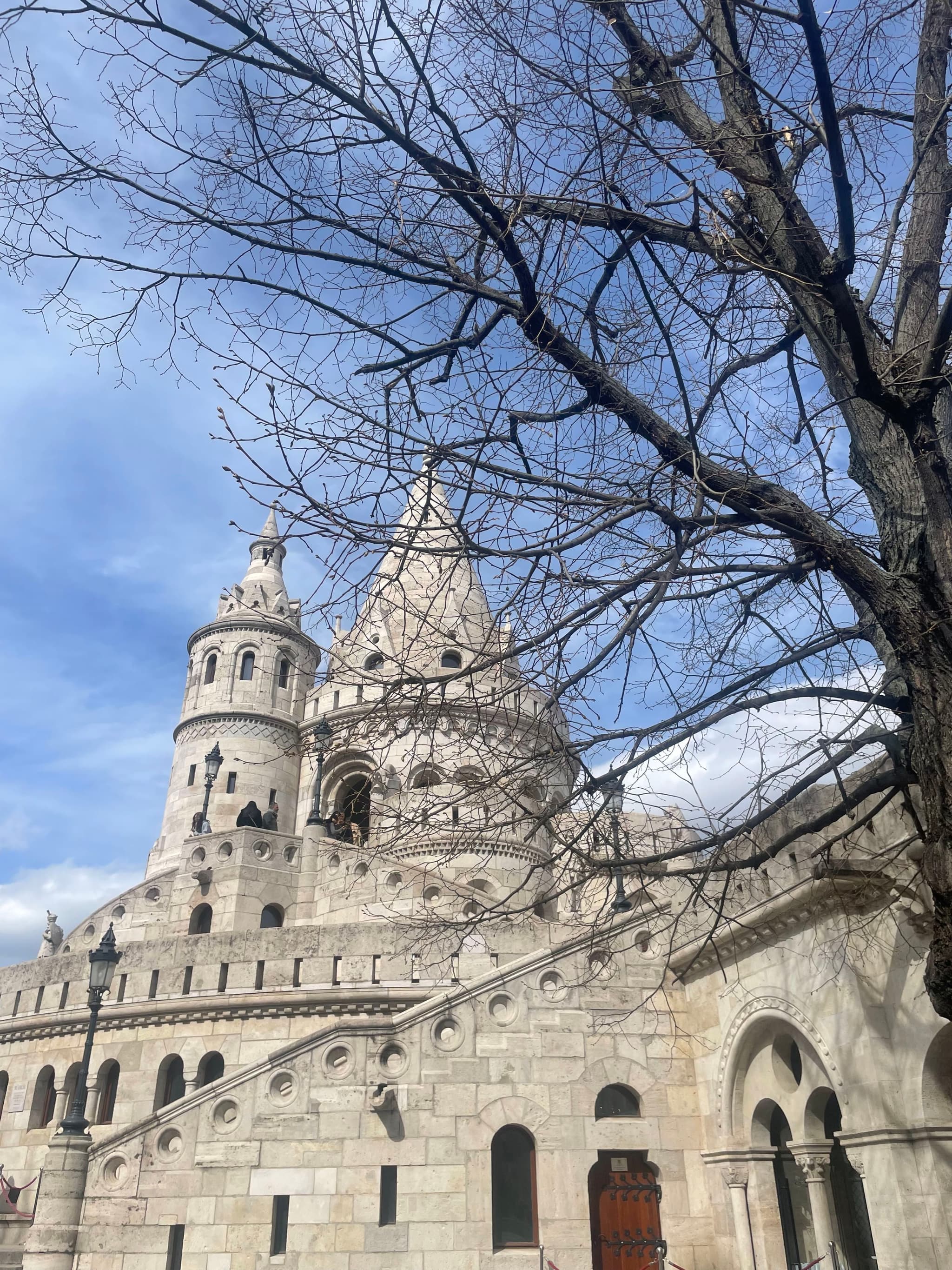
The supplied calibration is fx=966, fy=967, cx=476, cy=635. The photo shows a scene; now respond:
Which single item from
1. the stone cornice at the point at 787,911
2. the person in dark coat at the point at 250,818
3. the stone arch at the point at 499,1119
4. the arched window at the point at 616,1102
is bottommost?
the stone arch at the point at 499,1119

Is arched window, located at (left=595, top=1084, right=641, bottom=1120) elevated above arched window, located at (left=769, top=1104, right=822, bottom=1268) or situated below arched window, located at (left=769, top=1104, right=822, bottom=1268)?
above

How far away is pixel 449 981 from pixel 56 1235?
7.75 m

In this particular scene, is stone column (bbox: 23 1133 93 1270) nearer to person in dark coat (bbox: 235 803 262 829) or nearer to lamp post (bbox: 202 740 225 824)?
person in dark coat (bbox: 235 803 262 829)

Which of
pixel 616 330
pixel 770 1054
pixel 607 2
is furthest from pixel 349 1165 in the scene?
pixel 607 2

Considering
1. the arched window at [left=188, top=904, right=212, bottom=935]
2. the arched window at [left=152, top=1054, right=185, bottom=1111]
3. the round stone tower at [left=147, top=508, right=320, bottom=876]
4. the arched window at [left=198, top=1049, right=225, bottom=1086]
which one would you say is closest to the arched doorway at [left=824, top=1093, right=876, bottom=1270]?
the arched window at [left=198, top=1049, right=225, bottom=1086]

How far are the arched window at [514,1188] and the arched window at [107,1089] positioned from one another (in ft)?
27.7

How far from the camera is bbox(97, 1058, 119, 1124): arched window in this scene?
18781 millimetres

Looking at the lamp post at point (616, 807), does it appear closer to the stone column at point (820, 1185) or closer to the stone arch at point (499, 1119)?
the stone column at point (820, 1185)

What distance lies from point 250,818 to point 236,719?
5.80 m

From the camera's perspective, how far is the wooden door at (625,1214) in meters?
11.7

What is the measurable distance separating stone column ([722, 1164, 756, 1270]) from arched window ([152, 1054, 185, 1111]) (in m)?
10.9

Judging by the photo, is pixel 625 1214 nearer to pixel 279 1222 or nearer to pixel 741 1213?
pixel 741 1213

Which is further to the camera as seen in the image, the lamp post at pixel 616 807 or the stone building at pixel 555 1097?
the stone building at pixel 555 1097

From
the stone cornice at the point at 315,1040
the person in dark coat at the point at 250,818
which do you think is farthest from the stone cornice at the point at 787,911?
the person in dark coat at the point at 250,818
